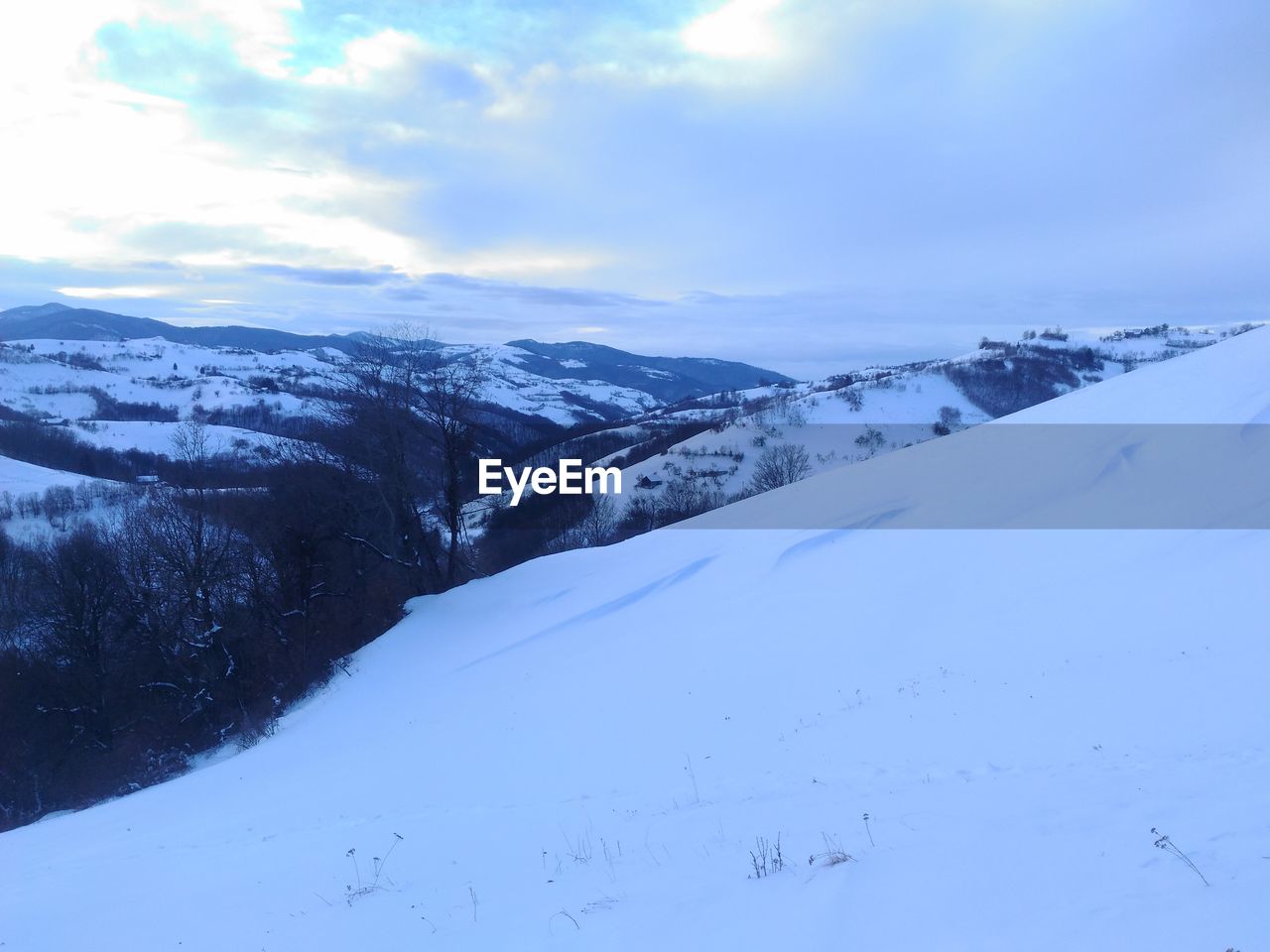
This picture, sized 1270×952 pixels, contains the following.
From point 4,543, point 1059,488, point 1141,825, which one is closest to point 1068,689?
point 1141,825

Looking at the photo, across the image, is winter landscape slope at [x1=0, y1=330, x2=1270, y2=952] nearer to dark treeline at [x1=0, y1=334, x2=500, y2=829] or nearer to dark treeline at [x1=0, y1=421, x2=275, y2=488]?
dark treeline at [x1=0, y1=334, x2=500, y2=829]

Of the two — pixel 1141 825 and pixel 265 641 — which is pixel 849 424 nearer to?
pixel 265 641

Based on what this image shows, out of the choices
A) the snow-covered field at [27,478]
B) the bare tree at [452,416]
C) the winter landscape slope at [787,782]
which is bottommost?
the snow-covered field at [27,478]

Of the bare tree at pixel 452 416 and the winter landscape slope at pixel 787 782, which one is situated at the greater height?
the bare tree at pixel 452 416

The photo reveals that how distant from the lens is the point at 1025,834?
4.71 metres

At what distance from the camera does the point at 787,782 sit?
6625 millimetres

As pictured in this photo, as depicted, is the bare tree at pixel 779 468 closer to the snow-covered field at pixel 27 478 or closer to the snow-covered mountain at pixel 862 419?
the snow-covered mountain at pixel 862 419

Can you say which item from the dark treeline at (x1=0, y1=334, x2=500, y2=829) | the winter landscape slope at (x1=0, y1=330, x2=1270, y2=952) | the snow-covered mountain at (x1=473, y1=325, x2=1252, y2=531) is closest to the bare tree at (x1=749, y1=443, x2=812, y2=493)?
the snow-covered mountain at (x1=473, y1=325, x2=1252, y2=531)

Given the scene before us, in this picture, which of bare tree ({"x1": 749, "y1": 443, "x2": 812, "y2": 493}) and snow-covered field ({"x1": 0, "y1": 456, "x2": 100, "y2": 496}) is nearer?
bare tree ({"x1": 749, "y1": 443, "x2": 812, "y2": 493})

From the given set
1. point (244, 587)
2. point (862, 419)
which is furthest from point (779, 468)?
point (244, 587)

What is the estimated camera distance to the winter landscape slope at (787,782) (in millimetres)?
4305

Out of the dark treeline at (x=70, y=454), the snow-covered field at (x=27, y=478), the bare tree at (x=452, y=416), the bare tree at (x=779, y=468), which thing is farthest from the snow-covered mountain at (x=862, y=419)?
the dark treeline at (x=70, y=454)

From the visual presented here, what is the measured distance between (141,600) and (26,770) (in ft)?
18.5

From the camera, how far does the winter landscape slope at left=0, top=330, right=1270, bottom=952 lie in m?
4.31
